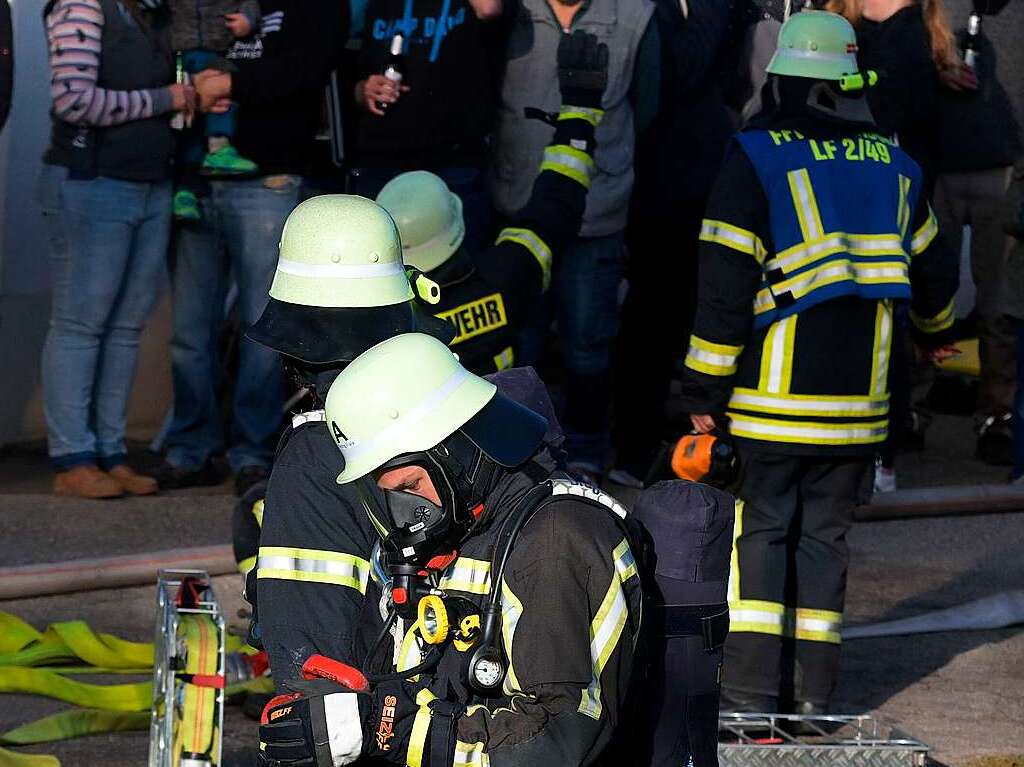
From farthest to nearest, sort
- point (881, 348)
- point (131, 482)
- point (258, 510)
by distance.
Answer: point (131, 482) < point (881, 348) < point (258, 510)

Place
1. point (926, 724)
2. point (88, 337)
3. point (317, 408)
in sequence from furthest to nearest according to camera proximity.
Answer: point (88, 337) → point (926, 724) → point (317, 408)

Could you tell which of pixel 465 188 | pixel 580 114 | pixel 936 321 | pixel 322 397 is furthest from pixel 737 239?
pixel 465 188

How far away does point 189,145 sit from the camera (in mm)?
7820

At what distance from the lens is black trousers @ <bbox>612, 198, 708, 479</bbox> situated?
8.76m

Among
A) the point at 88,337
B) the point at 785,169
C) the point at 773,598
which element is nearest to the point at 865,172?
the point at 785,169

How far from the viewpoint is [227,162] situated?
305 inches

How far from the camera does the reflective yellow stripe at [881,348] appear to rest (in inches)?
236

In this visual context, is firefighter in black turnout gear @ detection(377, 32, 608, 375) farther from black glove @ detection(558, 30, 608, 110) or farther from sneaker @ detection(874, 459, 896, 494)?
sneaker @ detection(874, 459, 896, 494)

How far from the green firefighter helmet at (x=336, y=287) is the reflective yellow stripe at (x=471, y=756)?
1156 millimetres

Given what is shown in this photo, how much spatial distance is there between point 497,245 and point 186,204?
2316mm

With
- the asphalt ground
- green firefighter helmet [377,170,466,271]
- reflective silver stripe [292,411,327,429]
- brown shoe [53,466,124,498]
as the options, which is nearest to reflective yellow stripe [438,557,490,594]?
reflective silver stripe [292,411,327,429]

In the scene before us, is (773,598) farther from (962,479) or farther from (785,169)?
(962,479)

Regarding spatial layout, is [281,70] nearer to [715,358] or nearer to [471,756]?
[715,358]

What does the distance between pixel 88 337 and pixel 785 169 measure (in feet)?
10.5
